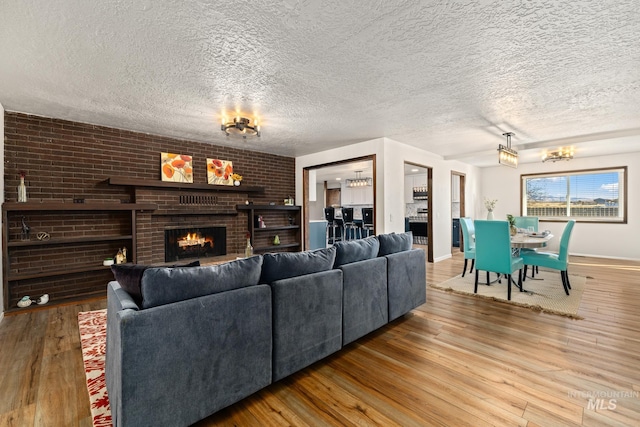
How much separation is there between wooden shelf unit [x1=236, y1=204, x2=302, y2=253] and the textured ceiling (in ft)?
6.82

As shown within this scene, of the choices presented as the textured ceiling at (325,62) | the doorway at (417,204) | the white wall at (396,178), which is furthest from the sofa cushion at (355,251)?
the doorway at (417,204)

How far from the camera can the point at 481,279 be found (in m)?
4.64

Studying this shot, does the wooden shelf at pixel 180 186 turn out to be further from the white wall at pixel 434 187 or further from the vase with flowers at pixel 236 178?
the white wall at pixel 434 187

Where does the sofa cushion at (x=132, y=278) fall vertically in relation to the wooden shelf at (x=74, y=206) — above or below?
below

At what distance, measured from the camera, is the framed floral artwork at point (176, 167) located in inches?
185

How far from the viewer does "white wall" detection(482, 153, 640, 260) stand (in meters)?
6.21

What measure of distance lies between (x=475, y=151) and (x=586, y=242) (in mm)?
3726

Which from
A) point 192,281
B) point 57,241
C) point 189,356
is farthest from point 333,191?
point 189,356

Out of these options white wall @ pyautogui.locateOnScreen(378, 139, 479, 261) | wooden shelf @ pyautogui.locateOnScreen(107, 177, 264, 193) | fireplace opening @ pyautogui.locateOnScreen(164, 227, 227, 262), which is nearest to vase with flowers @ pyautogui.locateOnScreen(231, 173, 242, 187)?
wooden shelf @ pyautogui.locateOnScreen(107, 177, 264, 193)

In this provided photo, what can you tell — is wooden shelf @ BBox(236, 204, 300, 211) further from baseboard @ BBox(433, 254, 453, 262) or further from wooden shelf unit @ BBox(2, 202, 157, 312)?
baseboard @ BBox(433, 254, 453, 262)

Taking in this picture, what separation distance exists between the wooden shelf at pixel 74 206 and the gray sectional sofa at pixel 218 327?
2.65 metres

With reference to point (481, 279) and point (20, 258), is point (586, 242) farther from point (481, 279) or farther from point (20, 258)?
point (20, 258)

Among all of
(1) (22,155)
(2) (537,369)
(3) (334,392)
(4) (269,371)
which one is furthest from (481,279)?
(1) (22,155)

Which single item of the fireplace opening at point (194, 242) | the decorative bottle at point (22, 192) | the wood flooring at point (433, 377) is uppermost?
the decorative bottle at point (22, 192)
